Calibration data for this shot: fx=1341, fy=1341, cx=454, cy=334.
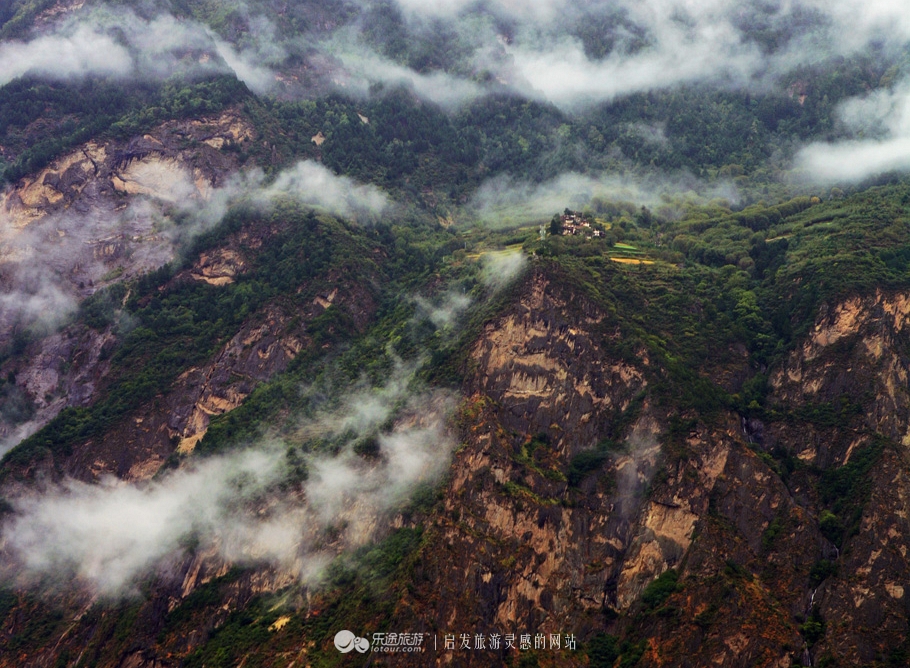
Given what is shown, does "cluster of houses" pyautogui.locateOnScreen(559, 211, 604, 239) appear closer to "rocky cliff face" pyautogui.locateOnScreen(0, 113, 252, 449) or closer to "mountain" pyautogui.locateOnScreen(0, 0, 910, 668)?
"mountain" pyautogui.locateOnScreen(0, 0, 910, 668)

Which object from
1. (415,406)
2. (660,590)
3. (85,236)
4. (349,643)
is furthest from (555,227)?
(349,643)

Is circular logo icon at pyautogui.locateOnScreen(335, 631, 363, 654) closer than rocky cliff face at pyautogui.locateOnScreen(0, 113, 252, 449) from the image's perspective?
Yes

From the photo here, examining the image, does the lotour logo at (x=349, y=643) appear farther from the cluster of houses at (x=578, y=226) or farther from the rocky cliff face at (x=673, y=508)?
the cluster of houses at (x=578, y=226)

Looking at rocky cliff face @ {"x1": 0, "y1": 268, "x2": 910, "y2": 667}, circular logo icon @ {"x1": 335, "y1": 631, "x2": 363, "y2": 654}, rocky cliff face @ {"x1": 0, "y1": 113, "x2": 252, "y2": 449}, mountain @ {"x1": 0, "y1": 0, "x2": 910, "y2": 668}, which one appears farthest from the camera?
rocky cliff face @ {"x1": 0, "y1": 113, "x2": 252, "y2": 449}

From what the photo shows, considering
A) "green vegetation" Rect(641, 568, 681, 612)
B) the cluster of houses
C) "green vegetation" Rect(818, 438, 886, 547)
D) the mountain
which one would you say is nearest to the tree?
the mountain

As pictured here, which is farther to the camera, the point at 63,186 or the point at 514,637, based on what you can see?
the point at 63,186

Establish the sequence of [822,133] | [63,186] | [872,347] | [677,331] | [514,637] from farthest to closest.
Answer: [822,133]
[63,186]
[677,331]
[872,347]
[514,637]

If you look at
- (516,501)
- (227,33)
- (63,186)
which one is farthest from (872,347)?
(227,33)

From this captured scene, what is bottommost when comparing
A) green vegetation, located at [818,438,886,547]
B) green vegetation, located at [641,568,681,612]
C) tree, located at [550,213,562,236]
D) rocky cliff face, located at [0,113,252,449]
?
rocky cliff face, located at [0,113,252,449]

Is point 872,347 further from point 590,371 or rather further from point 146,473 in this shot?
point 146,473
